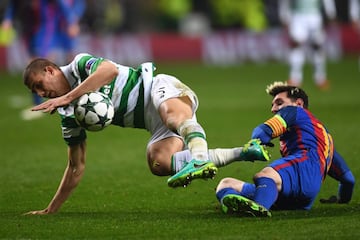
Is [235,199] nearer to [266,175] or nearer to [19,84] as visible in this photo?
[266,175]

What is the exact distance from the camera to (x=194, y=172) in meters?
6.47

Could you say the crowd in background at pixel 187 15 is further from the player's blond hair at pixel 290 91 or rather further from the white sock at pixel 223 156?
the white sock at pixel 223 156

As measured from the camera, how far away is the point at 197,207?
7.78 metres

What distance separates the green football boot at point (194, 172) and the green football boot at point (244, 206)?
28 centimetres

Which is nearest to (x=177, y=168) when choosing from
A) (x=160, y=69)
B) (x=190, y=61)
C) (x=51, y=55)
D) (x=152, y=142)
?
(x=152, y=142)

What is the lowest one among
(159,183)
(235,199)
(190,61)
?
(190,61)

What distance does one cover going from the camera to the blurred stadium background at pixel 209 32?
30.2 meters

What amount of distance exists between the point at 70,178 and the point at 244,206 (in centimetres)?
172

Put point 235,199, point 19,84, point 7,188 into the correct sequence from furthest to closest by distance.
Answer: point 19,84 → point 7,188 → point 235,199

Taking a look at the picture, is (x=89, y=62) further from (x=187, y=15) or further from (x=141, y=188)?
(x=187, y=15)

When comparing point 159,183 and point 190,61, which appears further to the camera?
point 190,61

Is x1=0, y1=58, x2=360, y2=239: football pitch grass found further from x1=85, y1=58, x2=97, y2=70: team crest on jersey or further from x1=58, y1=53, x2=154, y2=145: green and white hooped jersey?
x1=85, y1=58, x2=97, y2=70: team crest on jersey

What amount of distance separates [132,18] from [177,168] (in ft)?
81.9

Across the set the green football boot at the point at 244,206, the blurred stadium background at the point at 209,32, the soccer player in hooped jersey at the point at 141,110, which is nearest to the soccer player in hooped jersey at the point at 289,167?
the green football boot at the point at 244,206
